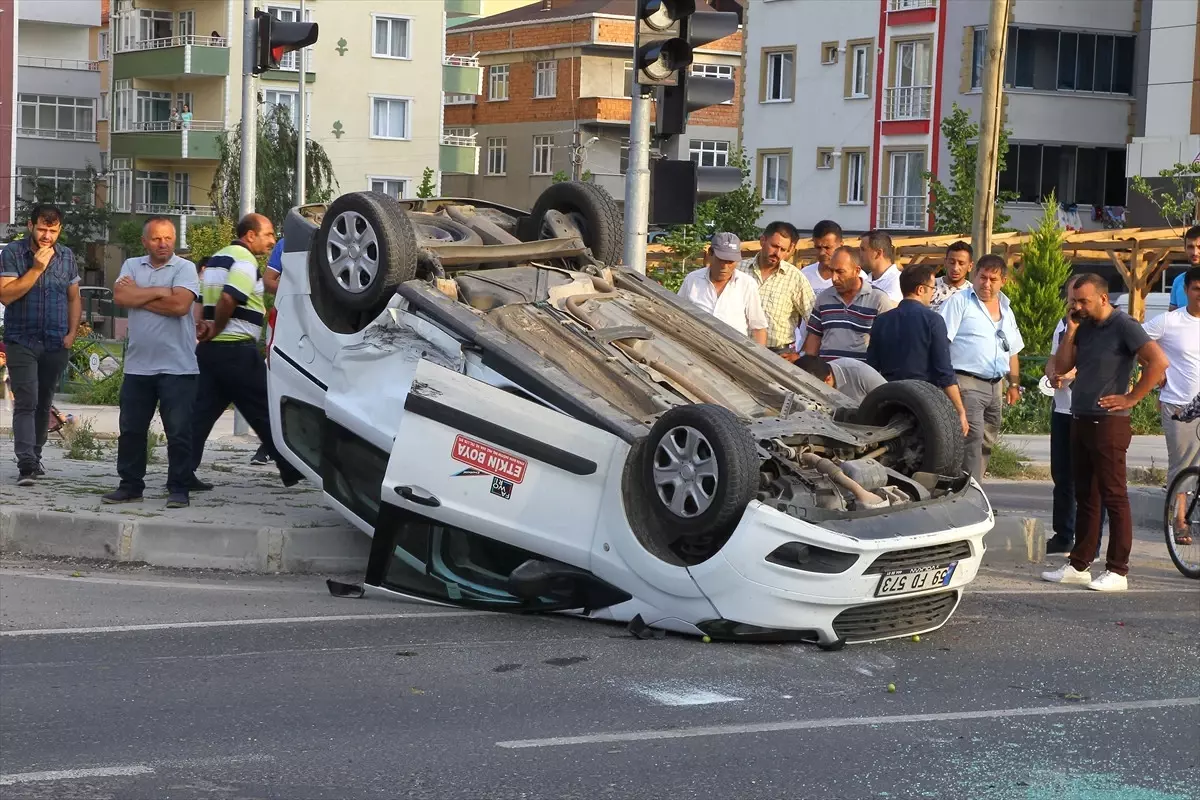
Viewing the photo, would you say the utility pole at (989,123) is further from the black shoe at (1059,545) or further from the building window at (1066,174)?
the building window at (1066,174)

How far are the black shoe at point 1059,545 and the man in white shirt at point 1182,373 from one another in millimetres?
756

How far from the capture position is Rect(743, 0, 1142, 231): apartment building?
4931 cm

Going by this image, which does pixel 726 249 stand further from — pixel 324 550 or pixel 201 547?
pixel 201 547

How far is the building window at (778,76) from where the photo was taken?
55.6 meters

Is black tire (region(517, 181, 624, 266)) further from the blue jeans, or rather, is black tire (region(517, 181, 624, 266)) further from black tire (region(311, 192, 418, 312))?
the blue jeans

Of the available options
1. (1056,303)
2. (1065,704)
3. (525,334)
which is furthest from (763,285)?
(1056,303)

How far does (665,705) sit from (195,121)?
5733 centimetres

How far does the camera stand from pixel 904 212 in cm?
5144

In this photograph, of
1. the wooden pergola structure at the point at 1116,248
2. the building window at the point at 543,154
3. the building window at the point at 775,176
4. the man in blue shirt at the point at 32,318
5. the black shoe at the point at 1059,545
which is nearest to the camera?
the black shoe at the point at 1059,545

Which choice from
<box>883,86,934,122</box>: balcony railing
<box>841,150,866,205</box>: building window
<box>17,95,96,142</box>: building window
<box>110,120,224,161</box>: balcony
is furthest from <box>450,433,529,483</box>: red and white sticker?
<box>17,95,96,142</box>: building window

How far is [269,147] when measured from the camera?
2196 inches

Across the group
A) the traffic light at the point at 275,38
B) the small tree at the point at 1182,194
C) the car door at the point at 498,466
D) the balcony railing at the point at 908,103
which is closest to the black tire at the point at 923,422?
the car door at the point at 498,466

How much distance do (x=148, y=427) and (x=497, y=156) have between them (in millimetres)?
64583

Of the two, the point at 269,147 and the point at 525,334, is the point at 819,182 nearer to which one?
the point at 269,147
